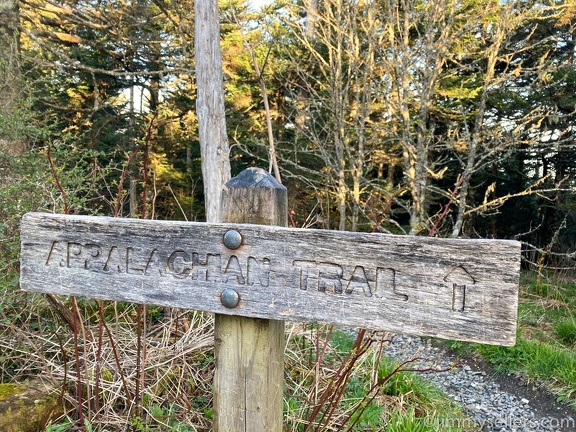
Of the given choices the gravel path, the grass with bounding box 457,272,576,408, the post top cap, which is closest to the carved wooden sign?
the post top cap

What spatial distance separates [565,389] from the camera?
363cm

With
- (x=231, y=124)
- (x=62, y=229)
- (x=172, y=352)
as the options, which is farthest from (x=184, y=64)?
(x=62, y=229)

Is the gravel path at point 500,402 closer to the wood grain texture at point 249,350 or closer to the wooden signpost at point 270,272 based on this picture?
the wood grain texture at point 249,350

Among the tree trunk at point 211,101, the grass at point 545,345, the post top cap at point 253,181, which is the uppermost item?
the tree trunk at point 211,101

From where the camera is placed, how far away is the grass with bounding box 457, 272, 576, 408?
149 inches

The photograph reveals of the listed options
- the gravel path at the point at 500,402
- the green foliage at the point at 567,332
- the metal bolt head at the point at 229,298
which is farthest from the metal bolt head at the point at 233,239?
the green foliage at the point at 567,332

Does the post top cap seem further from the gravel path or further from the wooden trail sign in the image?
the gravel path

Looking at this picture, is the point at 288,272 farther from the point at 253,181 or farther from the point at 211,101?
the point at 211,101

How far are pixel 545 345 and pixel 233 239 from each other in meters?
4.48

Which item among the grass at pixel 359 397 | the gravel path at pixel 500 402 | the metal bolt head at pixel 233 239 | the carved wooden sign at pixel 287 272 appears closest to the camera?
the carved wooden sign at pixel 287 272

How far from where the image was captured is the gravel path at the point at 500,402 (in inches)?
130

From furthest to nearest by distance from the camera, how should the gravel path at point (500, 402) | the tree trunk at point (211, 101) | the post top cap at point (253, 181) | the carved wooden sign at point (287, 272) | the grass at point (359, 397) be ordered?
the tree trunk at point (211, 101), the gravel path at point (500, 402), the grass at point (359, 397), the post top cap at point (253, 181), the carved wooden sign at point (287, 272)

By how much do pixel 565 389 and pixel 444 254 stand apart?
3709 millimetres

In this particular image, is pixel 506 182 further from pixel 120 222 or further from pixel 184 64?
pixel 120 222
